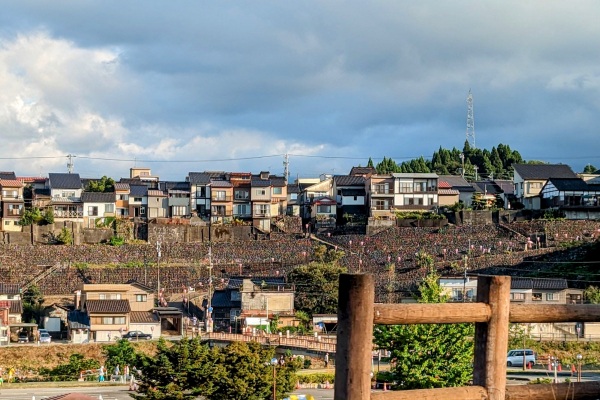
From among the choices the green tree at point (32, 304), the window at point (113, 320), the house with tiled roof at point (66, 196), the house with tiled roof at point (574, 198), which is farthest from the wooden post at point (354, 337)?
the house with tiled roof at point (66, 196)

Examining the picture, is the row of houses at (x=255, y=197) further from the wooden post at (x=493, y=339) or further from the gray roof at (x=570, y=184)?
the wooden post at (x=493, y=339)

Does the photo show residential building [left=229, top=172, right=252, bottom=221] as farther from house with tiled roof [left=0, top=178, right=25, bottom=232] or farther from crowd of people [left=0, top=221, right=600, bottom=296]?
house with tiled roof [left=0, top=178, right=25, bottom=232]

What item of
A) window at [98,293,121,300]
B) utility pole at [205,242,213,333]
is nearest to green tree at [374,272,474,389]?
utility pole at [205,242,213,333]

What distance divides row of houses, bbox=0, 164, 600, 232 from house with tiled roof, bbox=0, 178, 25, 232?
0.06m

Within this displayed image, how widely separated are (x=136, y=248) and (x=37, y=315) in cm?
1008

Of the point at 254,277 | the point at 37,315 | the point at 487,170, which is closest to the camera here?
the point at 37,315

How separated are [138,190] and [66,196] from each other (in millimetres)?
4644

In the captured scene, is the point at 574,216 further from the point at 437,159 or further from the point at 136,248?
the point at 437,159

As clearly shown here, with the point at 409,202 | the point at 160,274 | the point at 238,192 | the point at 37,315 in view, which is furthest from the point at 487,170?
the point at 37,315

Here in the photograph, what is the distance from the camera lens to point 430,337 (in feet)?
61.1

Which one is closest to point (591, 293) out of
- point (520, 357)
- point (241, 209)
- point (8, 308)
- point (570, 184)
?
point (520, 357)

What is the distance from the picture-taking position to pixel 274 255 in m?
49.5

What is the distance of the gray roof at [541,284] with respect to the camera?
36.5m

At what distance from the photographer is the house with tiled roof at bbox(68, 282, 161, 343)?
36656mm
